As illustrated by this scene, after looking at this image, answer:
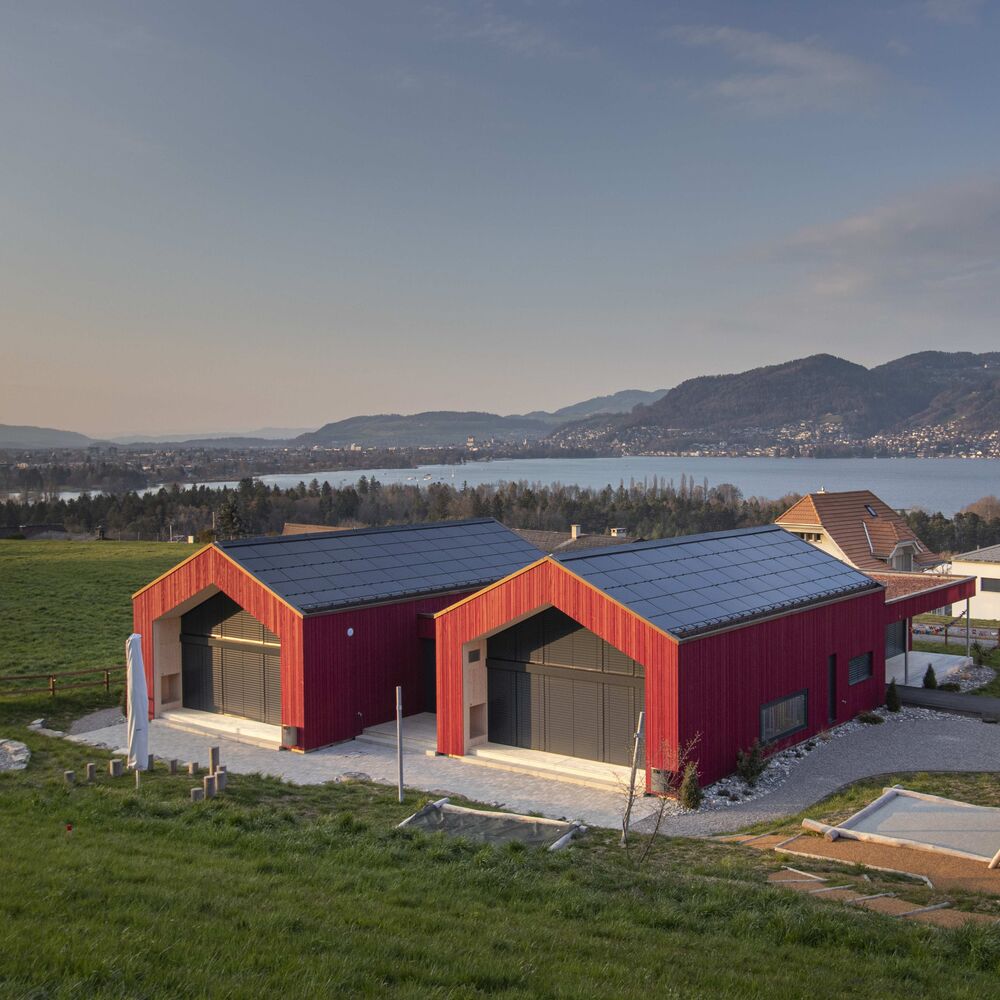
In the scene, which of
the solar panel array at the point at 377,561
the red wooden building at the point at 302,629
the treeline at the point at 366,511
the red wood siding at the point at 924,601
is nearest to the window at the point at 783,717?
the red wood siding at the point at 924,601

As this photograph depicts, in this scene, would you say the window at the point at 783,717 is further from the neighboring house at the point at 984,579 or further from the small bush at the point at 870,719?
the neighboring house at the point at 984,579

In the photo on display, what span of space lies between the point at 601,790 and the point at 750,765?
9.28ft

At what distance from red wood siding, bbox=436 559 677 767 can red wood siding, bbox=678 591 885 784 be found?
36cm

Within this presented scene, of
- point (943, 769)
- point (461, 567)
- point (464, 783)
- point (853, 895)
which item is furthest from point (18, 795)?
point (943, 769)

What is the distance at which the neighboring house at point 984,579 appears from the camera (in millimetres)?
46219

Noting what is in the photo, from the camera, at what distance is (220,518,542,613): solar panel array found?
69.2 ft

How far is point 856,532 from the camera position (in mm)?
42906

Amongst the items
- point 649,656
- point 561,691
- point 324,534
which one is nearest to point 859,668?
point 561,691

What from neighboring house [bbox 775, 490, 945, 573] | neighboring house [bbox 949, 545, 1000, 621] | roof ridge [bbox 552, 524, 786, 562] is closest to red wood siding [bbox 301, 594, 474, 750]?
roof ridge [bbox 552, 524, 786, 562]

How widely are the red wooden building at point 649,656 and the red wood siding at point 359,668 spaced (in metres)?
2.40

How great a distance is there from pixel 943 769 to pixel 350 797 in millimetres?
11003

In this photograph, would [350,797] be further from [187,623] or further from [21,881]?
[187,623]

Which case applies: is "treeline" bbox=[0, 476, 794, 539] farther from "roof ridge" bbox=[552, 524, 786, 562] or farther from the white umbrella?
the white umbrella

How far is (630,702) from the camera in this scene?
1791 cm
